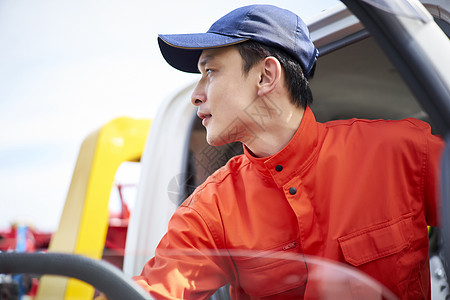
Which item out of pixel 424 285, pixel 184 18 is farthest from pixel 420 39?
pixel 424 285

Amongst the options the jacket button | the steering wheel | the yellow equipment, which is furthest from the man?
the steering wheel

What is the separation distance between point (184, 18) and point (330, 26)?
58 cm

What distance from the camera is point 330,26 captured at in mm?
1396

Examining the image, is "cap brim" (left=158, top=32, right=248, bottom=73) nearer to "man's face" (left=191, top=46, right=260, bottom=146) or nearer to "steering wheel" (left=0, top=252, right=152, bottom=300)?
"man's face" (left=191, top=46, right=260, bottom=146)

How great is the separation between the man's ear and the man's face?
19 mm

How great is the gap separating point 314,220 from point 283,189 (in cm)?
10

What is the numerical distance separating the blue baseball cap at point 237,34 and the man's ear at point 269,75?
39 mm

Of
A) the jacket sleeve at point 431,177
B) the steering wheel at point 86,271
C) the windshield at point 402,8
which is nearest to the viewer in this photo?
the steering wheel at point 86,271

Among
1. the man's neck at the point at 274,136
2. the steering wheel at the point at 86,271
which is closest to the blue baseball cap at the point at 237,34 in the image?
the man's neck at the point at 274,136

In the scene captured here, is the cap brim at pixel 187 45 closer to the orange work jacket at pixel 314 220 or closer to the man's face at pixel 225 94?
the man's face at pixel 225 94

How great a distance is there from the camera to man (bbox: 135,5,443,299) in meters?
1.00

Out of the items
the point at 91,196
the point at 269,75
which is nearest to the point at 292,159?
the point at 269,75

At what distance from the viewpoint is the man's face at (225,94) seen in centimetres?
108

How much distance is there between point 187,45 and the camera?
3.40ft
